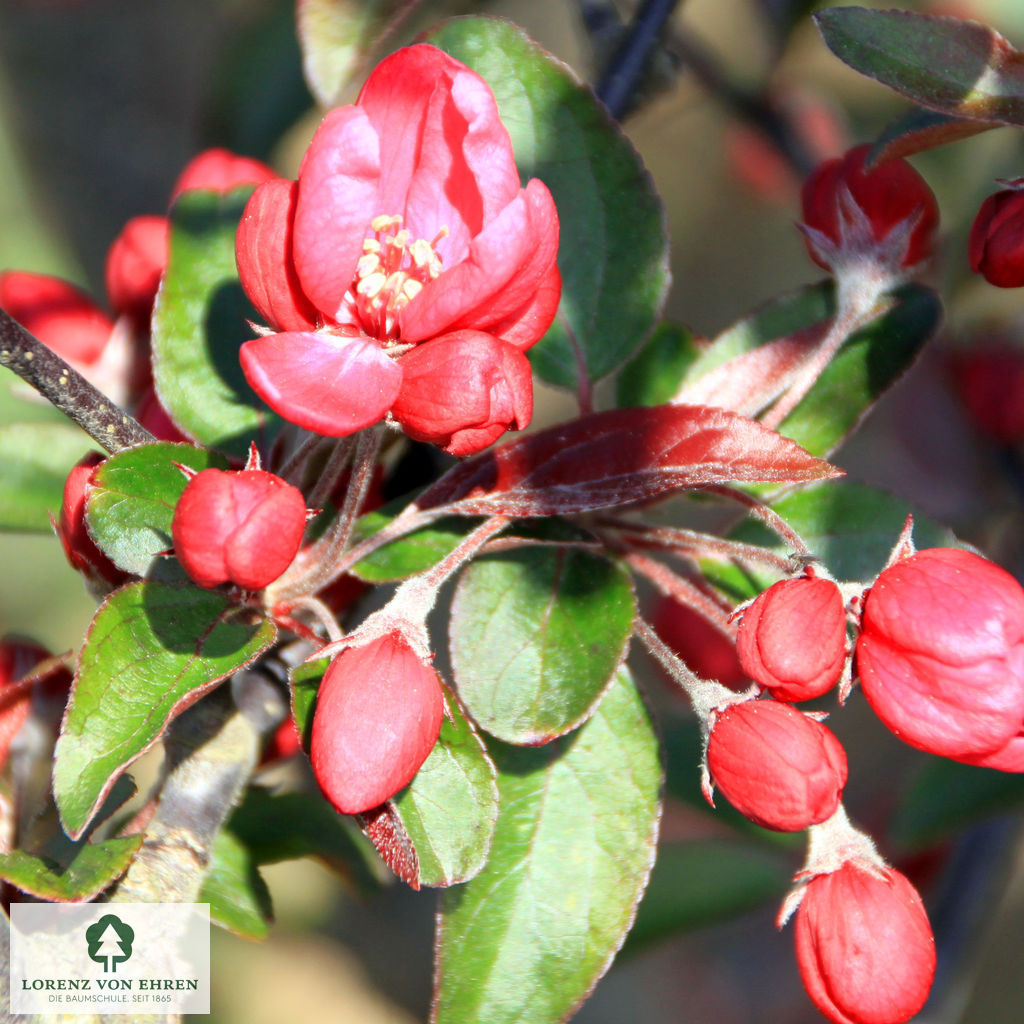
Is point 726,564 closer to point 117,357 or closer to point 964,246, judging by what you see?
point 117,357

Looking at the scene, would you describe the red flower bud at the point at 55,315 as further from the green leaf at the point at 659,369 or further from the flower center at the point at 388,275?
the green leaf at the point at 659,369

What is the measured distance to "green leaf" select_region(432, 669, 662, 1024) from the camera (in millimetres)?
862

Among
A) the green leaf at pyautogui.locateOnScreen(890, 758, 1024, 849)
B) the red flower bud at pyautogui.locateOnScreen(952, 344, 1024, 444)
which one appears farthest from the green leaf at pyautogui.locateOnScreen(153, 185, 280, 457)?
the red flower bud at pyautogui.locateOnScreen(952, 344, 1024, 444)

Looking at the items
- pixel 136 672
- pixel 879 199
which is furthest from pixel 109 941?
pixel 879 199

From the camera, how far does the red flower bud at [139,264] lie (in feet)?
3.38

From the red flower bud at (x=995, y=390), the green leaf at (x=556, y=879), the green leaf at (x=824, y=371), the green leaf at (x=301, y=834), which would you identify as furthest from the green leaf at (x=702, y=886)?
the green leaf at (x=824, y=371)

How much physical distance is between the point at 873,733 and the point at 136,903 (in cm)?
217

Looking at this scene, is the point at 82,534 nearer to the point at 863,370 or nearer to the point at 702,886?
the point at 863,370

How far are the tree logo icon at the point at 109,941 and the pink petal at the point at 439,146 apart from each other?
589mm

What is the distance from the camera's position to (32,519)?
100 cm

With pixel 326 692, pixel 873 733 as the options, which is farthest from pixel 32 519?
pixel 873 733

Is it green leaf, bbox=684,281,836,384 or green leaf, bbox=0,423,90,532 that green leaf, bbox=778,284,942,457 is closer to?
green leaf, bbox=684,281,836,384

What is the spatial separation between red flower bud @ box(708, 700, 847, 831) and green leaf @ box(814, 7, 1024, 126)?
18.4 inches

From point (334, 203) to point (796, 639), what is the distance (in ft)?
1.36
